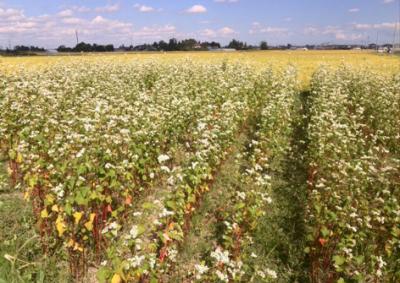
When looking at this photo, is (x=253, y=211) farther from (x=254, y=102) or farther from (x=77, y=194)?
(x=254, y=102)

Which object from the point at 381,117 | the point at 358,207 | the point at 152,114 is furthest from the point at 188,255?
the point at 381,117

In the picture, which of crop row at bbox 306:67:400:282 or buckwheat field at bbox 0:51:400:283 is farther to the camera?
crop row at bbox 306:67:400:282

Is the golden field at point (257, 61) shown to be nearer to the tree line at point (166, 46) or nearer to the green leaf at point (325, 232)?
the green leaf at point (325, 232)

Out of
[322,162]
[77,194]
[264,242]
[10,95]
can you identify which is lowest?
[264,242]

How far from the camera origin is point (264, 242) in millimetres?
7223

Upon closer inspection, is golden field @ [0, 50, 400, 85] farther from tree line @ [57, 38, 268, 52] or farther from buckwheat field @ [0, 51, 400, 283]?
tree line @ [57, 38, 268, 52]

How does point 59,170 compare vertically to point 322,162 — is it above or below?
above

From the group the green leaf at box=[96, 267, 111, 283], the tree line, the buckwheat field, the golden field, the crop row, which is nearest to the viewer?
the green leaf at box=[96, 267, 111, 283]

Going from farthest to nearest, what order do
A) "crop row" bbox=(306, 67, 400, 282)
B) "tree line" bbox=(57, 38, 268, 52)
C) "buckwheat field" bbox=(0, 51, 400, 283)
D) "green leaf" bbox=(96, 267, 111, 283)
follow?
1. "tree line" bbox=(57, 38, 268, 52)
2. "crop row" bbox=(306, 67, 400, 282)
3. "buckwheat field" bbox=(0, 51, 400, 283)
4. "green leaf" bbox=(96, 267, 111, 283)

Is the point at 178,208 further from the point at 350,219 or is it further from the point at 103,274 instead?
the point at 350,219

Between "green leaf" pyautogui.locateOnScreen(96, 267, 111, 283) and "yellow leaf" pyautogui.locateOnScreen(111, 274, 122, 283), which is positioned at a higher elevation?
"green leaf" pyautogui.locateOnScreen(96, 267, 111, 283)

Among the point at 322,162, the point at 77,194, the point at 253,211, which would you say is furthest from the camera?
the point at 322,162

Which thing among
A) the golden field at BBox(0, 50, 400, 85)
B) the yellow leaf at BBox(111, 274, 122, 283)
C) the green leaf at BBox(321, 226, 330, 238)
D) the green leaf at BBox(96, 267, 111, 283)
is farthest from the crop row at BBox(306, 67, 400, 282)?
the golden field at BBox(0, 50, 400, 85)

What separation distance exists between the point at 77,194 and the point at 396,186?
5446 millimetres
